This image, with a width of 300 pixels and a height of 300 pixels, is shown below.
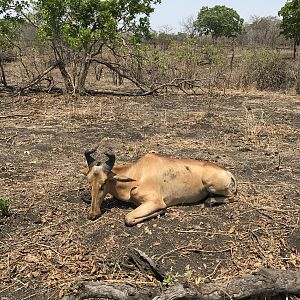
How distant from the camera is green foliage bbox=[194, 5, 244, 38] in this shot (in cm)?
6283

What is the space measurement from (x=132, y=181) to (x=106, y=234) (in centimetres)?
95

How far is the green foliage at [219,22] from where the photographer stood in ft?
206

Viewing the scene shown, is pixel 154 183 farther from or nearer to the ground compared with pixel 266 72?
nearer to the ground

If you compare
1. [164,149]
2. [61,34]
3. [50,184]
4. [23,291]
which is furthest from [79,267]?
[61,34]

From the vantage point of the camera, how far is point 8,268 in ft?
16.3

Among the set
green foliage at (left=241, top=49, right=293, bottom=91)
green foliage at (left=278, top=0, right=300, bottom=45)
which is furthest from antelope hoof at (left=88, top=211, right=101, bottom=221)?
green foliage at (left=278, top=0, right=300, bottom=45)

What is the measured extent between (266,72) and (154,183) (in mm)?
15931

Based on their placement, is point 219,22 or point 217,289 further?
point 219,22

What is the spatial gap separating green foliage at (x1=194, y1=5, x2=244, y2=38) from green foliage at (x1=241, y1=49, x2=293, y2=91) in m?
42.3

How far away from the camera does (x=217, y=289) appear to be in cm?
445

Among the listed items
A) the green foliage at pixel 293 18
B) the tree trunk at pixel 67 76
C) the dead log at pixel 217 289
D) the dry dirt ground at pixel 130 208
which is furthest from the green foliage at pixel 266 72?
the dead log at pixel 217 289

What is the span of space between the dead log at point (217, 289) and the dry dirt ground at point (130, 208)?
39cm

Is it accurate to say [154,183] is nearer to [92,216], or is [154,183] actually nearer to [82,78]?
[92,216]

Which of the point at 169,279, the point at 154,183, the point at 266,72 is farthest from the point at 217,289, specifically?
the point at 266,72
